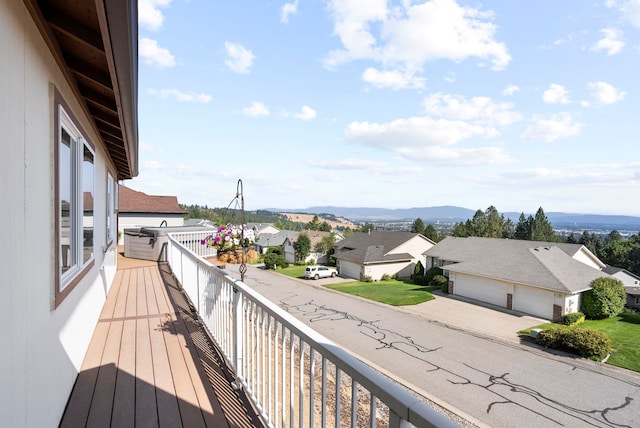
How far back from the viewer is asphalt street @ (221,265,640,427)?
840 centimetres

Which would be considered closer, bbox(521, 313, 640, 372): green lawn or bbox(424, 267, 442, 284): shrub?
bbox(521, 313, 640, 372): green lawn

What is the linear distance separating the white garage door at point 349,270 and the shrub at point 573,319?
1643 cm

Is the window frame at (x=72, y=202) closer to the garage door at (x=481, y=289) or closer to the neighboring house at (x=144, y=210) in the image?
the garage door at (x=481, y=289)

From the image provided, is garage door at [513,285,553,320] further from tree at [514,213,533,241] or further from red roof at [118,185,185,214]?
red roof at [118,185,185,214]

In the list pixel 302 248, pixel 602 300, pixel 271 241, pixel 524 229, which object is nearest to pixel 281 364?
pixel 602 300

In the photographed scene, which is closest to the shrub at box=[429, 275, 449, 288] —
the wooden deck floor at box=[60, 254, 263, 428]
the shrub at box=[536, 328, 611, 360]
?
the shrub at box=[536, 328, 611, 360]

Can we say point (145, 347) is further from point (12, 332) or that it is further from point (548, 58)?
point (548, 58)

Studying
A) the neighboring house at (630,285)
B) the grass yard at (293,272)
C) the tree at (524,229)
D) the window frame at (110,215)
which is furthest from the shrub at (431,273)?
the window frame at (110,215)

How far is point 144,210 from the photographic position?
25656 mm

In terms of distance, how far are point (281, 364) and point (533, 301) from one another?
2107 cm

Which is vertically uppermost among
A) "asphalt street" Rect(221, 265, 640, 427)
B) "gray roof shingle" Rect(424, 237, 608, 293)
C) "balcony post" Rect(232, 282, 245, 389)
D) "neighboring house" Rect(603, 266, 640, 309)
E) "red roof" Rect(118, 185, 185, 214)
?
"red roof" Rect(118, 185, 185, 214)

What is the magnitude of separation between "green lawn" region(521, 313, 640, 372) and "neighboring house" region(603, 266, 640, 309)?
10345mm

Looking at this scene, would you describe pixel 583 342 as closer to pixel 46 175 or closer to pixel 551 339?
pixel 551 339

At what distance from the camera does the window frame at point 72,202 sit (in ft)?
7.36
